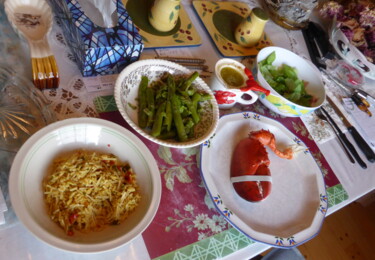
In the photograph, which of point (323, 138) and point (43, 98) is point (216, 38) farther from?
point (43, 98)

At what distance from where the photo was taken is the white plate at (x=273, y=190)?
2.58 ft

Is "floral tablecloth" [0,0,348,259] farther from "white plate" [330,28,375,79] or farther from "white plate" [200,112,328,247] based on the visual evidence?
"white plate" [330,28,375,79]

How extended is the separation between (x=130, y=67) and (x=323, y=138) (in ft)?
2.39

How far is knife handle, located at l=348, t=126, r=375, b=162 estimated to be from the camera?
1158mm

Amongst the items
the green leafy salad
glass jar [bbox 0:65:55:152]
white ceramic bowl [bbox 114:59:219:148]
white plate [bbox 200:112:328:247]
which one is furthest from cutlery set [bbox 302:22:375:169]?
glass jar [bbox 0:65:55:152]

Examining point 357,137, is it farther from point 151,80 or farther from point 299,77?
point 151,80

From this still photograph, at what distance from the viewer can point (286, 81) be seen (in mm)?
1133

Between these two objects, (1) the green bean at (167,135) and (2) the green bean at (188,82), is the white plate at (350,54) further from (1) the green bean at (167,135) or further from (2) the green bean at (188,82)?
(1) the green bean at (167,135)

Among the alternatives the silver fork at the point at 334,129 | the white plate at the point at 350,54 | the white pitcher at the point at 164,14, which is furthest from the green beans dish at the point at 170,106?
the white plate at the point at 350,54

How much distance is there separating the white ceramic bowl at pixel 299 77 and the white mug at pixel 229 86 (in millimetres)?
78

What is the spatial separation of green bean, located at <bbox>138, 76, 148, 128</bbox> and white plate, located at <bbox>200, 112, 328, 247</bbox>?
174 mm

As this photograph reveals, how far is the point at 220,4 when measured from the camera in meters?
1.31

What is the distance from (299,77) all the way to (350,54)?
11.6 inches

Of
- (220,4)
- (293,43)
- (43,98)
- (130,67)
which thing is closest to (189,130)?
(130,67)
